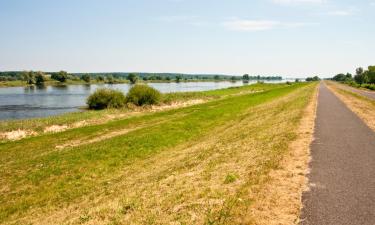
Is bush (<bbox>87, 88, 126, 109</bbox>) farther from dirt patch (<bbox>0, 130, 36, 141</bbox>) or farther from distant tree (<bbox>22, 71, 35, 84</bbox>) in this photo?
distant tree (<bbox>22, 71, 35, 84</bbox>)

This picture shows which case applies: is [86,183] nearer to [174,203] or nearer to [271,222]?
[174,203]

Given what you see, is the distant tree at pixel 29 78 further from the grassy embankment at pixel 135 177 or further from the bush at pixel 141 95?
the grassy embankment at pixel 135 177

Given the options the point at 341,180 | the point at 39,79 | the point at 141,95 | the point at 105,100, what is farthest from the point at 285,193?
the point at 39,79

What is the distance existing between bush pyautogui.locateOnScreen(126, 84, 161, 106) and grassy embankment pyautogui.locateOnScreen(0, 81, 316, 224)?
2549 cm

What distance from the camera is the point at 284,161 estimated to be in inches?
460

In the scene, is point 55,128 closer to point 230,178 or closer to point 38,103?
point 230,178

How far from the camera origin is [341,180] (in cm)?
952

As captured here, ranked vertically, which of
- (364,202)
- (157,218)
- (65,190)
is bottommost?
(65,190)

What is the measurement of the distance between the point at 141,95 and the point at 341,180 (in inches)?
1706

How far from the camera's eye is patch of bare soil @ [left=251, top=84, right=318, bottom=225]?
7.28 m

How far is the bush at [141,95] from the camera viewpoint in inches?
1991

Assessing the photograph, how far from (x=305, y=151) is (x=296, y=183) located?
13.7ft

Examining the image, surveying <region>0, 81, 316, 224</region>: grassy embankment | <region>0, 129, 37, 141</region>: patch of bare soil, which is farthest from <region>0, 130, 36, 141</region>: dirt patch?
<region>0, 81, 316, 224</region>: grassy embankment

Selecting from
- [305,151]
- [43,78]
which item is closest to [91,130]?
[305,151]
